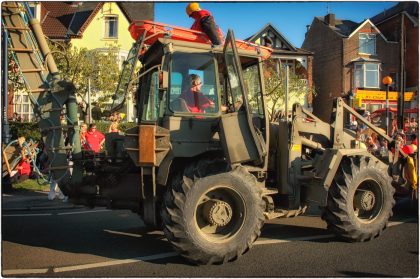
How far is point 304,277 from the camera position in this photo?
445cm

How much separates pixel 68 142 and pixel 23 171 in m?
0.99

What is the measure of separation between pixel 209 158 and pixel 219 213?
2.25 ft

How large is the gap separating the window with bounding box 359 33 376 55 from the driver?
33.2 m

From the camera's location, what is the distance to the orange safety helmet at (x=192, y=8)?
203 inches

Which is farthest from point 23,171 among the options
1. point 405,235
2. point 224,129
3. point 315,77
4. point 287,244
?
point 315,77

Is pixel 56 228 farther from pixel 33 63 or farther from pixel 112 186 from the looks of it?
pixel 33 63

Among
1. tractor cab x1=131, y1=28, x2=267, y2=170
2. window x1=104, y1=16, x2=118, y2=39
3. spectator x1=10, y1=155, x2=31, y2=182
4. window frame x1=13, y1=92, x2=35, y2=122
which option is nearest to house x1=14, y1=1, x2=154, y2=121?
window x1=104, y1=16, x2=118, y2=39

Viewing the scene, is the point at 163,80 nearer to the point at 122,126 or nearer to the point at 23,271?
the point at 23,271

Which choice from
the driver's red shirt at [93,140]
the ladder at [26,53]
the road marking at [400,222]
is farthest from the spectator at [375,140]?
the ladder at [26,53]

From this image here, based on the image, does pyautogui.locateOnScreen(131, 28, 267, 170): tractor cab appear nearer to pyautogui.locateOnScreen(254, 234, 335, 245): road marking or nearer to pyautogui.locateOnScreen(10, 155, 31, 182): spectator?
pyautogui.locateOnScreen(254, 234, 335, 245): road marking

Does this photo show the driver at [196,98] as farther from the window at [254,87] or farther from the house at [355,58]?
the house at [355,58]

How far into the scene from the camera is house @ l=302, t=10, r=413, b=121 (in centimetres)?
3341

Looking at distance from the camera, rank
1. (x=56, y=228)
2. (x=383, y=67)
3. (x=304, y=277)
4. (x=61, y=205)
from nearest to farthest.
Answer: (x=304, y=277) < (x=56, y=228) < (x=61, y=205) < (x=383, y=67)

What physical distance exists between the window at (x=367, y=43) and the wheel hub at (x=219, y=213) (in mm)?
33673
